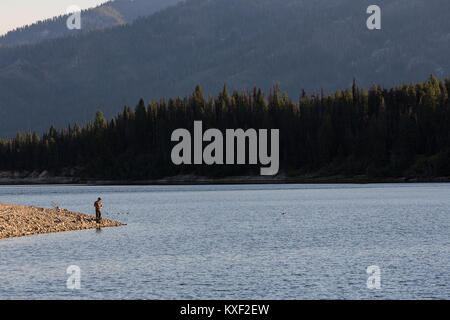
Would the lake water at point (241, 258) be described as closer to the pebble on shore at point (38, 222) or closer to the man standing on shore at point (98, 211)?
the pebble on shore at point (38, 222)

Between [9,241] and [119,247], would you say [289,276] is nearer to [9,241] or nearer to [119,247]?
[119,247]

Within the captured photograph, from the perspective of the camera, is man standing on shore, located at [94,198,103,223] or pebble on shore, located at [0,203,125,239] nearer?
pebble on shore, located at [0,203,125,239]

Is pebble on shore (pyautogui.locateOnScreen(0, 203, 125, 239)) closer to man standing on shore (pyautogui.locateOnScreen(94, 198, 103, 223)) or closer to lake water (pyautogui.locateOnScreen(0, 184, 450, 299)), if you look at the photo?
man standing on shore (pyautogui.locateOnScreen(94, 198, 103, 223))

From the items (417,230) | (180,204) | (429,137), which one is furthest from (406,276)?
(429,137)

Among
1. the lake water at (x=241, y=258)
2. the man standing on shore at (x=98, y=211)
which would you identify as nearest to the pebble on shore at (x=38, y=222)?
the man standing on shore at (x=98, y=211)

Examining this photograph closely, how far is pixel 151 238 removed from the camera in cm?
6744

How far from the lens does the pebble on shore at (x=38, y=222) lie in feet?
232

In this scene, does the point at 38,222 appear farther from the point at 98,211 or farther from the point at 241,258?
the point at 241,258

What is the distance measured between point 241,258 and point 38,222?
30.1 metres

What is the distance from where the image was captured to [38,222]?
75.6 meters

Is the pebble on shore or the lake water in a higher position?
the pebble on shore

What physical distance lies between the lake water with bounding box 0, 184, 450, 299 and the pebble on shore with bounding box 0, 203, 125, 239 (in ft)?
9.07

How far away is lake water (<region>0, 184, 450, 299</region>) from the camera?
4053cm

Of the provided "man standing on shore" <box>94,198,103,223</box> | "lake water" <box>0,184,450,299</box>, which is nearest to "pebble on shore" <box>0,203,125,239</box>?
"man standing on shore" <box>94,198,103,223</box>
